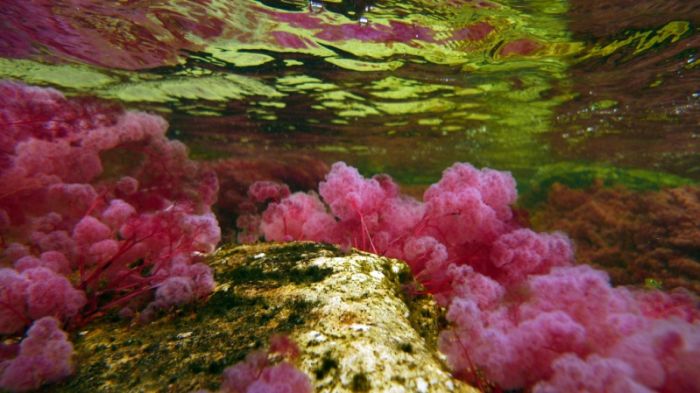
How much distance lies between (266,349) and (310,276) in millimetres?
811

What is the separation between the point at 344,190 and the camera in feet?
13.3

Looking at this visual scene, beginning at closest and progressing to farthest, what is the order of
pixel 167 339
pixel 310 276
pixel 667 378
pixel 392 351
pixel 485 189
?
pixel 667 378 → pixel 392 351 → pixel 167 339 → pixel 310 276 → pixel 485 189

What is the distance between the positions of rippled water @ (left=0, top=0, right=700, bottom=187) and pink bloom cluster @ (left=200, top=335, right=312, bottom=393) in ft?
25.8

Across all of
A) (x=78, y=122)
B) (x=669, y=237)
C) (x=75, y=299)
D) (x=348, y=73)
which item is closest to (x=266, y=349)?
(x=75, y=299)

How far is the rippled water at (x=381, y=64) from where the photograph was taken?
8.23 m

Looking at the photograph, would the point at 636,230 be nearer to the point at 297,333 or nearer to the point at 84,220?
the point at 297,333

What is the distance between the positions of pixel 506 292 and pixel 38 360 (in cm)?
357

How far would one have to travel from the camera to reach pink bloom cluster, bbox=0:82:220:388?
263 centimetres

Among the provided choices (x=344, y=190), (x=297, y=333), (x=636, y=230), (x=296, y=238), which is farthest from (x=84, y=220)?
(x=636, y=230)

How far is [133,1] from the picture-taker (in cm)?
775

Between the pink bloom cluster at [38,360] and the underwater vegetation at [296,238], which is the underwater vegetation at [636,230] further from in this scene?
the pink bloom cluster at [38,360]

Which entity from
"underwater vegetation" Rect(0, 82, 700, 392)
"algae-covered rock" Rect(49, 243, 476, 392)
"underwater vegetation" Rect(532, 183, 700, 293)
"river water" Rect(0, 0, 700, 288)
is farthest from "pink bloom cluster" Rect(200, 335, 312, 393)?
"underwater vegetation" Rect(532, 183, 700, 293)

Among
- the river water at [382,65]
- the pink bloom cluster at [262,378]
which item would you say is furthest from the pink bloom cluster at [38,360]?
the river water at [382,65]

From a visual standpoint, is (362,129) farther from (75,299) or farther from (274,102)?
(75,299)
